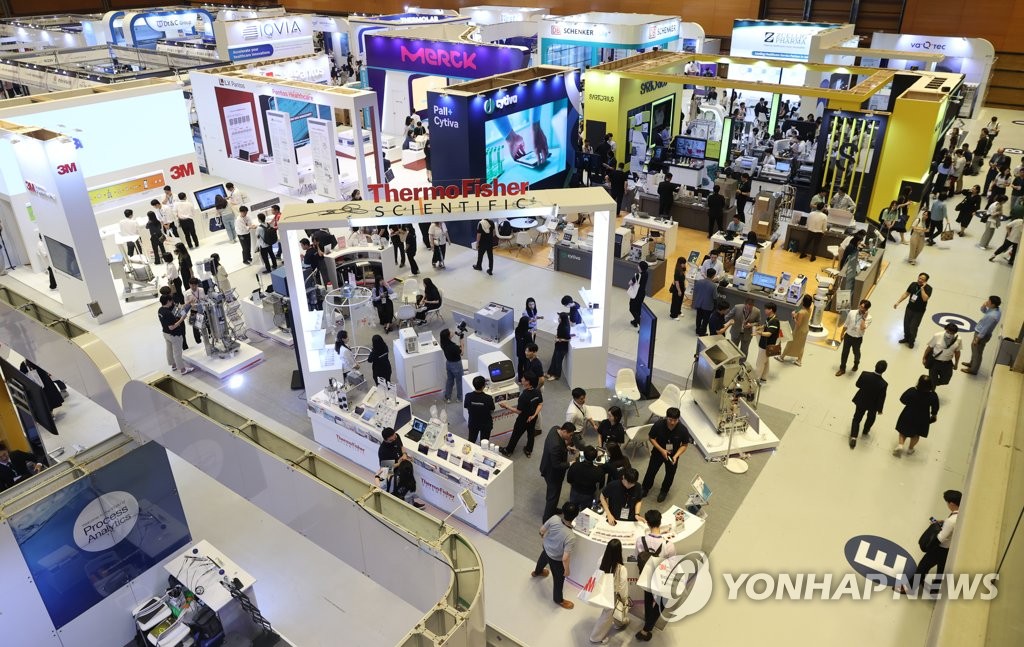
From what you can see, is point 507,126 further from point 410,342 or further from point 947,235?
point 947,235

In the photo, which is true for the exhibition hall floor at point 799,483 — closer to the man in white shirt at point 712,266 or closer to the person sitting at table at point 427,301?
the man in white shirt at point 712,266

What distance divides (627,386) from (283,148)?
1120cm

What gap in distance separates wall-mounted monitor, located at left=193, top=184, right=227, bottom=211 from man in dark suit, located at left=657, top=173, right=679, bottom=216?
841 centimetres

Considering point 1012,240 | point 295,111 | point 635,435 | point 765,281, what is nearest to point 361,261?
point 635,435

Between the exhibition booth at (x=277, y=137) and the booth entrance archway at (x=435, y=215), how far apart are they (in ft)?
22.1

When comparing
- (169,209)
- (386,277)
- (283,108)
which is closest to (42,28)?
(283,108)

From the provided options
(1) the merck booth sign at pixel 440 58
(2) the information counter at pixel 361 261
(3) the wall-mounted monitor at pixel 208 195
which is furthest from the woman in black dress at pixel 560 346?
(1) the merck booth sign at pixel 440 58

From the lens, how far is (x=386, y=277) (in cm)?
1212

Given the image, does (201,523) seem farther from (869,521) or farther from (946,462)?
(946,462)

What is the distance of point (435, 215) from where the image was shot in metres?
8.26

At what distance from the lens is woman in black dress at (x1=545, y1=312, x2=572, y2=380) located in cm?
888

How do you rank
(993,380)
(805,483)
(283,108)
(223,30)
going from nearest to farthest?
(993,380)
(805,483)
(283,108)
(223,30)

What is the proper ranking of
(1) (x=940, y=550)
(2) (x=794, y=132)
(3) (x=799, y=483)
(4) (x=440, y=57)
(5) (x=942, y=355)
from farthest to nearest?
(4) (x=440, y=57)
(2) (x=794, y=132)
(5) (x=942, y=355)
(3) (x=799, y=483)
(1) (x=940, y=550)

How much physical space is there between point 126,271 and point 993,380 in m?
12.2
